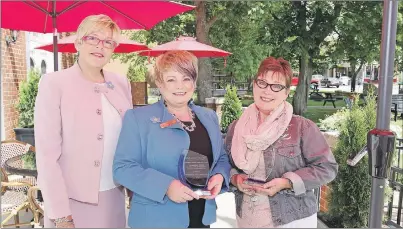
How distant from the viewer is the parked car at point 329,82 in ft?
58.0

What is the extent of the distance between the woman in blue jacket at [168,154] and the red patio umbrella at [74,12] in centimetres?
136

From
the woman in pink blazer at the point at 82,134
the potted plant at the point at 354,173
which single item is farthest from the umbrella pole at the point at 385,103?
the potted plant at the point at 354,173

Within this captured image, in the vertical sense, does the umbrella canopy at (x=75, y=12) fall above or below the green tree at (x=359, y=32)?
below

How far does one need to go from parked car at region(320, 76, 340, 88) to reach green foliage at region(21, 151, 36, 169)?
15.5 m

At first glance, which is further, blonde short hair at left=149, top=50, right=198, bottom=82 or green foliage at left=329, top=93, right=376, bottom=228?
green foliage at left=329, top=93, right=376, bottom=228

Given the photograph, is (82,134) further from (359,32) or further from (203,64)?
(359,32)

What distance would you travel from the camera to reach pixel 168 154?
1568mm

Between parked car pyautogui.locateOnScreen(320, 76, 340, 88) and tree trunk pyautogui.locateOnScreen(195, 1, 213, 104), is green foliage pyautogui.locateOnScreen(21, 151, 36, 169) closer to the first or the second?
tree trunk pyautogui.locateOnScreen(195, 1, 213, 104)

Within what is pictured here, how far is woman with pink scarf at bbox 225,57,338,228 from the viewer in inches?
66.7

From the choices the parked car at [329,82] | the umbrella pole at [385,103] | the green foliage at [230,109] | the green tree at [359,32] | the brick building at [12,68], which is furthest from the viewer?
the parked car at [329,82]

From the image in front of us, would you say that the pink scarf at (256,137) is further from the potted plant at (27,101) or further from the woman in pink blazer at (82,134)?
the potted plant at (27,101)

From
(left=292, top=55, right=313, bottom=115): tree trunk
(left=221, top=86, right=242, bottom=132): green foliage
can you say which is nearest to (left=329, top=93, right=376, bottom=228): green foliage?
(left=221, top=86, right=242, bottom=132): green foliage

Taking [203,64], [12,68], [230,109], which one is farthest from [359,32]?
[12,68]

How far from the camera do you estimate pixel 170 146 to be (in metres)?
1.57
